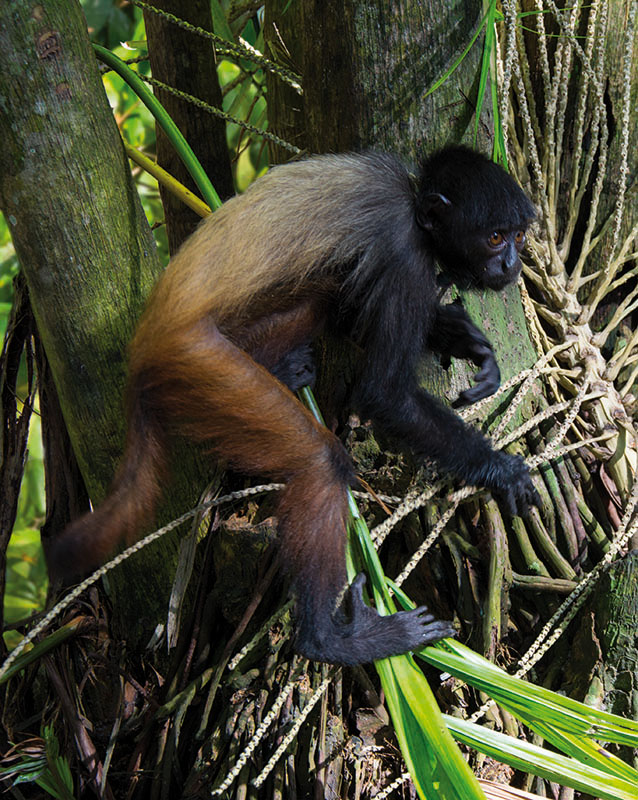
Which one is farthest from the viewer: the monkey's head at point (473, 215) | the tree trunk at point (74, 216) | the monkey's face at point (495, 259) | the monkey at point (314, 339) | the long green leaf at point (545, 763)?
the monkey's face at point (495, 259)

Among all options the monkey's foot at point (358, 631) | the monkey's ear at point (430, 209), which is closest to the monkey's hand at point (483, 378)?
the monkey's ear at point (430, 209)

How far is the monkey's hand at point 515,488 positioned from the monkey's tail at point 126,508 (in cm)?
110

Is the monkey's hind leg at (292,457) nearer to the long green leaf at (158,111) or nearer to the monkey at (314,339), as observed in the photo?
the monkey at (314,339)

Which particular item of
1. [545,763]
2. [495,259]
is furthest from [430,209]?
[545,763]

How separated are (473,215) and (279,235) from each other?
660 mm

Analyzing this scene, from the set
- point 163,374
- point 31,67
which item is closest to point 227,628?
point 163,374

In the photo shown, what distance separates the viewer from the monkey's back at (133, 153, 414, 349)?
2.57m

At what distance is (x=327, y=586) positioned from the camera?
2.49 m

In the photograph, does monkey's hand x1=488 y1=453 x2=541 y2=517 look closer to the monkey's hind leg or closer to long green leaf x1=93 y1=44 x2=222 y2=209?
the monkey's hind leg

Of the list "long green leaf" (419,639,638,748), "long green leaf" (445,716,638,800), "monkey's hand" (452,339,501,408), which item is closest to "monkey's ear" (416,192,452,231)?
"monkey's hand" (452,339,501,408)

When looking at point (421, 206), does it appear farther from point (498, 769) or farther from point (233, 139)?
point (233, 139)

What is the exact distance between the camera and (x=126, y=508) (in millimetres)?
2518

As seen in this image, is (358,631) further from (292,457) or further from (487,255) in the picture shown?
(487,255)

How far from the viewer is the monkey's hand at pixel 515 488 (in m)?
2.68
